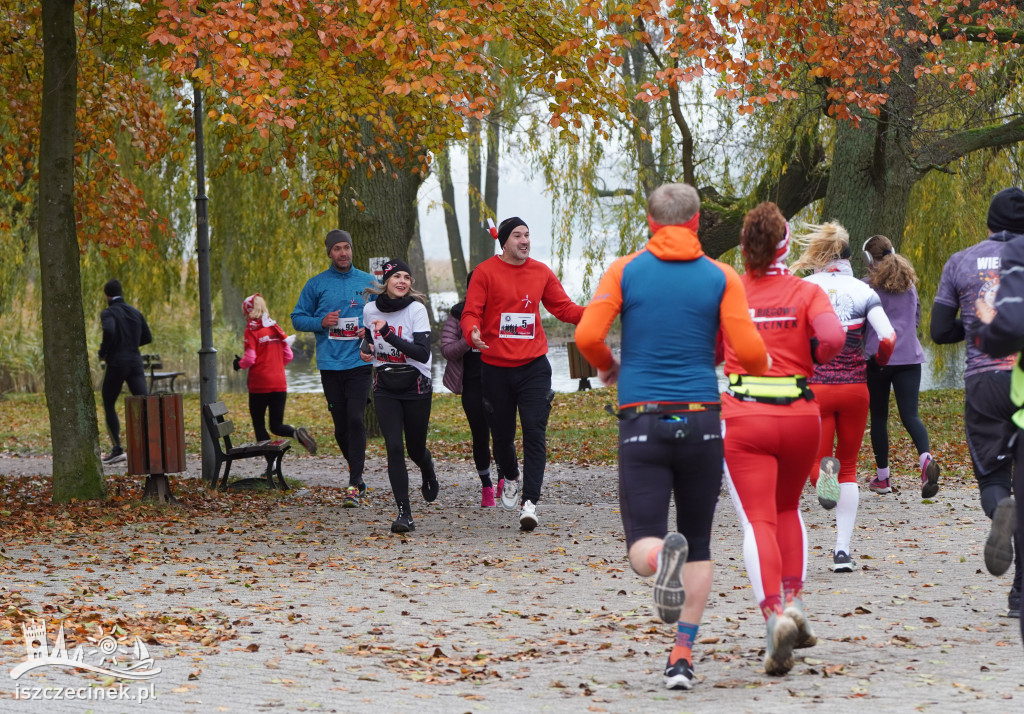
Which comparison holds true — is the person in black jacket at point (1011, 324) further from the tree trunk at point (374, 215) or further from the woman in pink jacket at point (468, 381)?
the tree trunk at point (374, 215)

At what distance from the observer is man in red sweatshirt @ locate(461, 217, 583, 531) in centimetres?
924

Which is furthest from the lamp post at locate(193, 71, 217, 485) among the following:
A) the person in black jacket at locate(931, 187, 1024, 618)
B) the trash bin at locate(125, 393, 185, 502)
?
the person in black jacket at locate(931, 187, 1024, 618)

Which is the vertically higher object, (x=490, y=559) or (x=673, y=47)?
(x=673, y=47)

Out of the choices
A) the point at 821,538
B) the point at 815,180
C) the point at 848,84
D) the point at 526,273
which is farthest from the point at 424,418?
the point at 815,180

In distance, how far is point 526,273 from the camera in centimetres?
931

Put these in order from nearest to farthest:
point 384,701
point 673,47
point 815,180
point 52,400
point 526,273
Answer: point 384,701
point 526,273
point 52,400
point 673,47
point 815,180

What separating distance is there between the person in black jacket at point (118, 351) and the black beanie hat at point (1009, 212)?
12.1 meters

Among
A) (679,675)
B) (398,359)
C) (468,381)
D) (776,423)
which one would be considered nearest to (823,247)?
(776,423)

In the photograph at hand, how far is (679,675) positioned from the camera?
5066 mm

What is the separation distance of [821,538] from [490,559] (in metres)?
2.37

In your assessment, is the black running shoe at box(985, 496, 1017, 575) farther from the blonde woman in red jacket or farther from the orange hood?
the blonde woman in red jacket

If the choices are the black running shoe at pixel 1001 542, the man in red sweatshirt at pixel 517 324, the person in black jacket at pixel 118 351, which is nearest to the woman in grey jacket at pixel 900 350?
the man in red sweatshirt at pixel 517 324

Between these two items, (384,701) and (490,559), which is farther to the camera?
(490,559)

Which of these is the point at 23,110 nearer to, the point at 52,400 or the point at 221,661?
the point at 52,400
